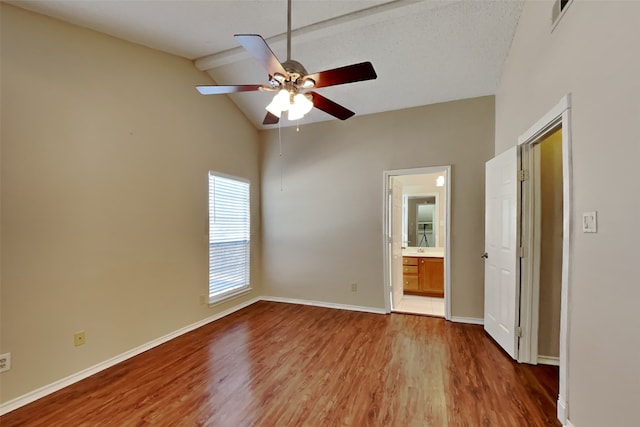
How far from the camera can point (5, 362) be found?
1984 mm

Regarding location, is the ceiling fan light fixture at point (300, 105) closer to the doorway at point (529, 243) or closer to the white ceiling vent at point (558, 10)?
the white ceiling vent at point (558, 10)

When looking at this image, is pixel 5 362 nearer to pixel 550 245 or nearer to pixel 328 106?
pixel 328 106

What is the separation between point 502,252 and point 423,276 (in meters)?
2.22

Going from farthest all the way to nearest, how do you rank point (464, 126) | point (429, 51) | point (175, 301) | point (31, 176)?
point (464, 126) < point (175, 301) < point (429, 51) < point (31, 176)

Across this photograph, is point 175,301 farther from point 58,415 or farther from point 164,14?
point 164,14

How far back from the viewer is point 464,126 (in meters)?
3.67

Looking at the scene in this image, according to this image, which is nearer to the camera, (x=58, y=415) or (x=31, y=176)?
(x=58, y=415)

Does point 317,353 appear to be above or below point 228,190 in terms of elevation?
below

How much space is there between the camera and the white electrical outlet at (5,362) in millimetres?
1969

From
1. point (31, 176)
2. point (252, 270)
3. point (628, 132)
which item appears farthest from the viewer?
point (252, 270)

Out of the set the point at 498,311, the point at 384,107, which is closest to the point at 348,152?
the point at 384,107

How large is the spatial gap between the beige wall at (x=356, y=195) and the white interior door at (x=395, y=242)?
23cm

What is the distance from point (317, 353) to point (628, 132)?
2809 millimetres

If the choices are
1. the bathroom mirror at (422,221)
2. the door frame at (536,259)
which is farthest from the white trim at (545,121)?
the bathroom mirror at (422,221)
